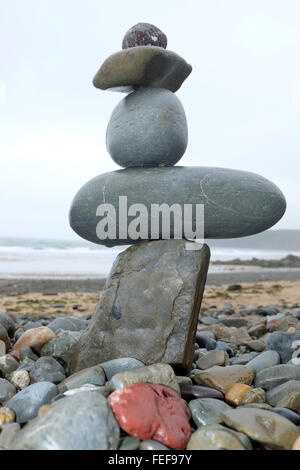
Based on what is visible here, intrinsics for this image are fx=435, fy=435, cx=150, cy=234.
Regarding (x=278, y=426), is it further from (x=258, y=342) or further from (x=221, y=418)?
(x=258, y=342)

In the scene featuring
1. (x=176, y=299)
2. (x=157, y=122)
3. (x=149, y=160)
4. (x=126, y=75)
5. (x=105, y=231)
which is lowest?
(x=176, y=299)

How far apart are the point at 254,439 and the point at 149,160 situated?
278cm

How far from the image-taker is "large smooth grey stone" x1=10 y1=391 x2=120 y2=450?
2.32 metres

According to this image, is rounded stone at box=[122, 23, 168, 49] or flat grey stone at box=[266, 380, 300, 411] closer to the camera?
flat grey stone at box=[266, 380, 300, 411]

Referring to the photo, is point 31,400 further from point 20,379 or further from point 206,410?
point 206,410

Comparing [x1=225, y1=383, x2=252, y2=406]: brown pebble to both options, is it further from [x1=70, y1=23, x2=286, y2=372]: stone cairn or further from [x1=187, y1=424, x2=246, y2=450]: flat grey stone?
[x1=187, y1=424, x2=246, y2=450]: flat grey stone

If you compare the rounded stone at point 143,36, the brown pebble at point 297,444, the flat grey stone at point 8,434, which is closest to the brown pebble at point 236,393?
the brown pebble at point 297,444

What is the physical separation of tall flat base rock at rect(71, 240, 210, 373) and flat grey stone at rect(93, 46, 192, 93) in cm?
169

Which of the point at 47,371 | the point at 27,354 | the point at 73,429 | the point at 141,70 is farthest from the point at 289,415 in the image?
the point at 141,70

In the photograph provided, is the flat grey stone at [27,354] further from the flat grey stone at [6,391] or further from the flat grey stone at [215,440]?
the flat grey stone at [215,440]

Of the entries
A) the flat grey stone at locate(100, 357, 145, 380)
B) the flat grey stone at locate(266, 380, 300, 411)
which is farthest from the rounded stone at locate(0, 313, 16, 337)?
the flat grey stone at locate(266, 380, 300, 411)

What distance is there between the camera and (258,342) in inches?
209

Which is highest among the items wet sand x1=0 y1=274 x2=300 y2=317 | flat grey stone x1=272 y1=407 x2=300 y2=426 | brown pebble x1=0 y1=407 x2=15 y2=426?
flat grey stone x1=272 y1=407 x2=300 y2=426
